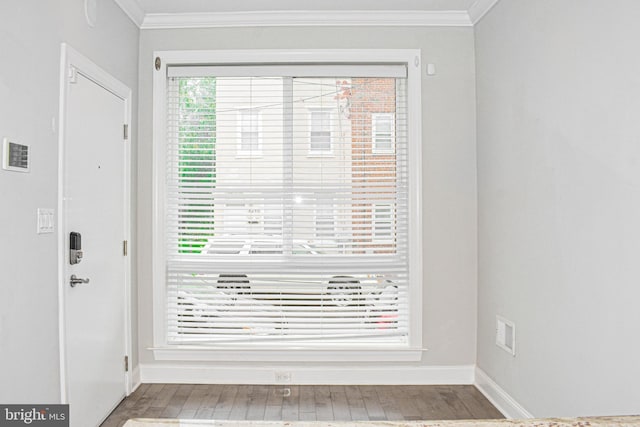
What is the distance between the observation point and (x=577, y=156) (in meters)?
2.13

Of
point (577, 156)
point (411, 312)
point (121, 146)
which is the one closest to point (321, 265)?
point (411, 312)

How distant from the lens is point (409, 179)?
342 cm

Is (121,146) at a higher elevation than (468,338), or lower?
higher

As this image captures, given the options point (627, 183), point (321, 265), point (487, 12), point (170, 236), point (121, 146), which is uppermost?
point (487, 12)

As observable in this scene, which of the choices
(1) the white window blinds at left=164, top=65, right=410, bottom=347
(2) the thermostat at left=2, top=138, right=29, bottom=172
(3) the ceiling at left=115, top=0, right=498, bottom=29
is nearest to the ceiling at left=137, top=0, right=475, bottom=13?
(3) the ceiling at left=115, top=0, right=498, bottom=29

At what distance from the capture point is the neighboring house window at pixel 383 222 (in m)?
3.45

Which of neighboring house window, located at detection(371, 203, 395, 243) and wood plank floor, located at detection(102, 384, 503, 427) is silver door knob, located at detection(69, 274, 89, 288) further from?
neighboring house window, located at detection(371, 203, 395, 243)

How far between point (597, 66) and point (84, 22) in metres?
2.62

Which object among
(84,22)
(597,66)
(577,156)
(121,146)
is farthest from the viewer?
(121,146)

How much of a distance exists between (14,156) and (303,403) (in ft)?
7.34

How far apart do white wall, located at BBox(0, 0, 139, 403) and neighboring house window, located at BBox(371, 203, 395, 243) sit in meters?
2.11

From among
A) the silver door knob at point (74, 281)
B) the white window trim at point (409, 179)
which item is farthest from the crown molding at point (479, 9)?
the silver door knob at point (74, 281)

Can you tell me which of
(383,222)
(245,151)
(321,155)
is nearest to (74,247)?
(245,151)

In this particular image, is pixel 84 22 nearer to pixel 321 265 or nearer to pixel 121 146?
pixel 121 146
